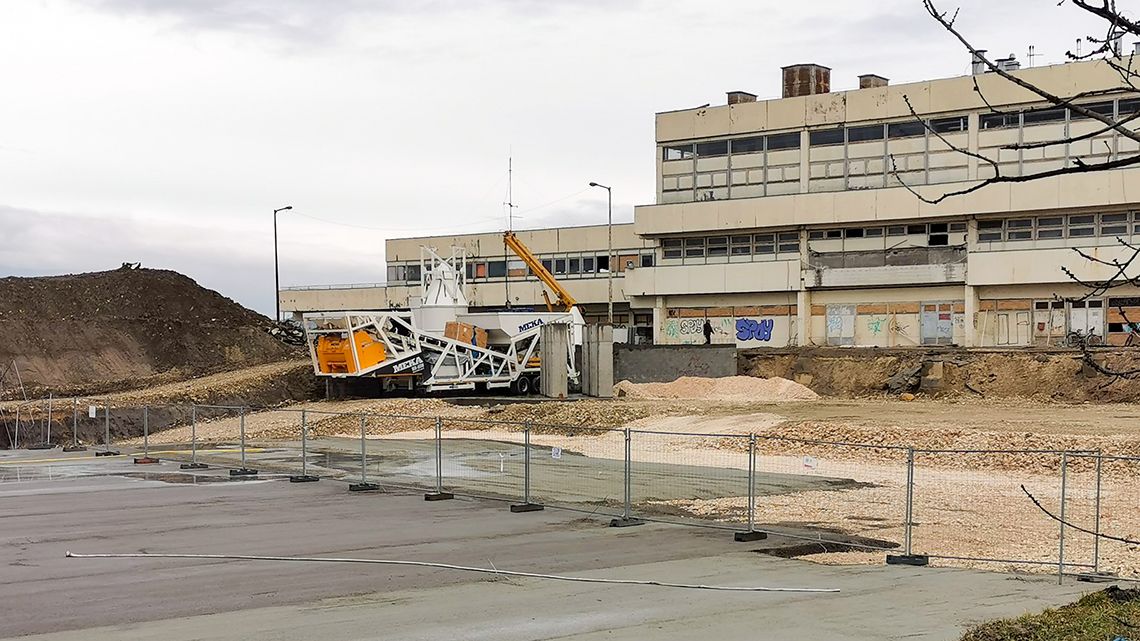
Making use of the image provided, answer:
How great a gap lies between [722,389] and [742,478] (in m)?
26.5

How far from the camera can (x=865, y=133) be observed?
60.9 m

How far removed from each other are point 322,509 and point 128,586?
7122 mm

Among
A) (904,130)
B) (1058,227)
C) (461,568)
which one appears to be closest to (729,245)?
(904,130)

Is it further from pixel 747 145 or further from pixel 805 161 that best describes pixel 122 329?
pixel 805 161

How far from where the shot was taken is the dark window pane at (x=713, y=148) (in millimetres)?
65000

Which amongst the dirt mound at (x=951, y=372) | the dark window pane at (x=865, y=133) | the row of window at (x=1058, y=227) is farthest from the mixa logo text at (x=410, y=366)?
the row of window at (x=1058, y=227)

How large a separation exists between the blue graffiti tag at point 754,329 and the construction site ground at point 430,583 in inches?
1683

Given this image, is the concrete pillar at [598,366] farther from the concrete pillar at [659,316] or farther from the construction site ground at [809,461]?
the concrete pillar at [659,316]

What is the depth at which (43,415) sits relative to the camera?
39094mm

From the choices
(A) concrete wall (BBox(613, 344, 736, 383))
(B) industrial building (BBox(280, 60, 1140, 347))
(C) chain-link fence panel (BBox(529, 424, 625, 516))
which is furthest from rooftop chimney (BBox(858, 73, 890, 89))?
(C) chain-link fence panel (BBox(529, 424, 625, 516))

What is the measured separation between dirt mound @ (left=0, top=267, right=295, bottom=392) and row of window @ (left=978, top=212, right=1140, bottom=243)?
34.4 m

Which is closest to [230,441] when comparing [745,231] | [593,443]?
[593,443]

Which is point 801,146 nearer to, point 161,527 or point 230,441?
point 230,441

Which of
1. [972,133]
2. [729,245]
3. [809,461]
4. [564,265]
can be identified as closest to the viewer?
[809,461]
